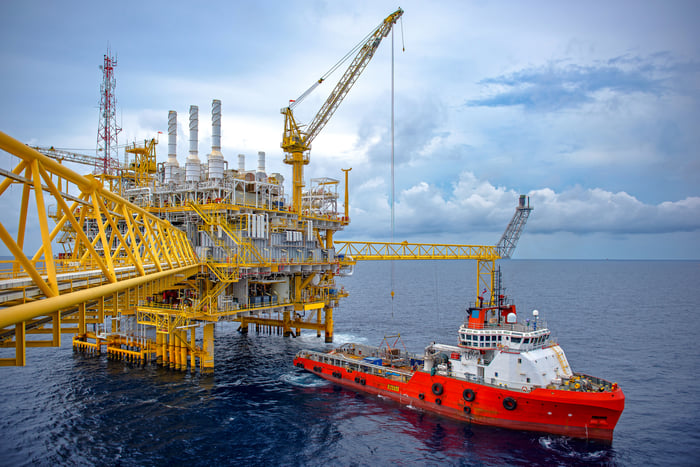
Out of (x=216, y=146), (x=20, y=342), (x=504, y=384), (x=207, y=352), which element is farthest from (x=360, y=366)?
(x=20, y=342)

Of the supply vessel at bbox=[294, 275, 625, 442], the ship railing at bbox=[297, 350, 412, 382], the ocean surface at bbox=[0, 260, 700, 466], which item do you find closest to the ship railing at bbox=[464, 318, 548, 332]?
the supply vessel at bbox=[294, 275, 625, 442]

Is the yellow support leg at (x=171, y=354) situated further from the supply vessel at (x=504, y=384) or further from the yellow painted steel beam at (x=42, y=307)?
the yellow painted steel beam at (x=42, y=307)

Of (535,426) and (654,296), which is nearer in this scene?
(535,426)

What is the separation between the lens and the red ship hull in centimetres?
3117

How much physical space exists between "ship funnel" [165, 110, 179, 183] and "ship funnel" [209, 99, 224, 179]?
311 inches

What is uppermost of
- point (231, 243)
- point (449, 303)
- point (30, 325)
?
point (231, 243)

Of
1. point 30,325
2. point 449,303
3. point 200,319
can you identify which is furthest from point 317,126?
point 449,303

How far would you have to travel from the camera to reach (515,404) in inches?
1313

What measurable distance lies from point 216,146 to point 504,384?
37604 mm

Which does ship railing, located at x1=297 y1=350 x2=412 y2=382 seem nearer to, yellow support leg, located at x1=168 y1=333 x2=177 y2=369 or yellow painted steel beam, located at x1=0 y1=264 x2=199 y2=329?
yellow support leg, located at x1=168 y1=333 x2=177 y2=369

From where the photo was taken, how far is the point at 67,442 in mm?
29750

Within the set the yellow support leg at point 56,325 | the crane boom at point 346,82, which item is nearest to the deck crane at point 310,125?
the crane boom at point 346,82

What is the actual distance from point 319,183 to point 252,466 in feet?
132

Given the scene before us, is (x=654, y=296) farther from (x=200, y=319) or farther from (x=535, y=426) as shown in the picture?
(x=200, y=319)
